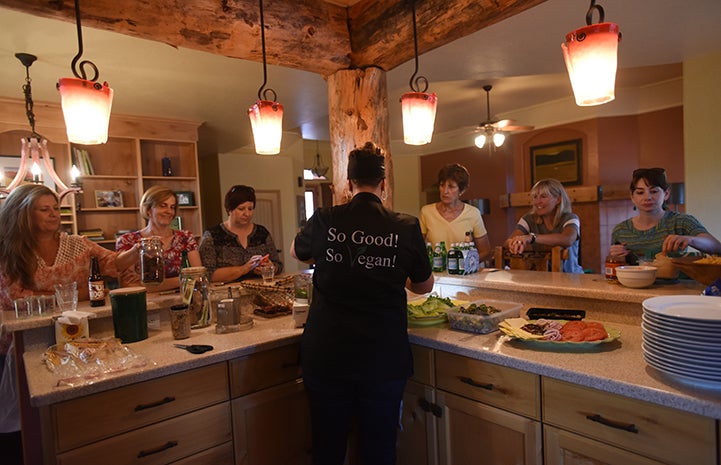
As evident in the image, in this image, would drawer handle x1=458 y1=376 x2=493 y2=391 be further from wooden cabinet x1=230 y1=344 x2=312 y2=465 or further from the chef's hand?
the chef's hand

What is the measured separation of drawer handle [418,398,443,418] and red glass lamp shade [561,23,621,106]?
1.24 metres

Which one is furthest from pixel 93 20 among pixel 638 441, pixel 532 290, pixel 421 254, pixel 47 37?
pixel 638 441

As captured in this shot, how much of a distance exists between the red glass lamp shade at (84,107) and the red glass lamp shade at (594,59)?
167cm

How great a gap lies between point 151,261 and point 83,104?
63 cm

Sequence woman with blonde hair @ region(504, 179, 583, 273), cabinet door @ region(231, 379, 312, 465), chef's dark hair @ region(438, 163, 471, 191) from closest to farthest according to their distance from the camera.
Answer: cabinet door @ region(231, 379, 312, 465)
woman with blonde hair @ region(504, 179, 583, 273)
chef's dark hair @ region(438, 163, 471, 191)

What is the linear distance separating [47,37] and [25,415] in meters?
2.43

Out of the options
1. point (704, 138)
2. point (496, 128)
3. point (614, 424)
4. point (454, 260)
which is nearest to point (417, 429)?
point (614, 424)

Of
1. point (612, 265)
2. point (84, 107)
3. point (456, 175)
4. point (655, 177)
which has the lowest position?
point (612, 265)

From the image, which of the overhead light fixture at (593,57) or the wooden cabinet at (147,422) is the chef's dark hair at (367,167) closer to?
the overhead light fixture at (593,57)

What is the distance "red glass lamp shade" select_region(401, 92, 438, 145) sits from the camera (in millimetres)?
2051

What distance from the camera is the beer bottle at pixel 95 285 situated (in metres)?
1.81

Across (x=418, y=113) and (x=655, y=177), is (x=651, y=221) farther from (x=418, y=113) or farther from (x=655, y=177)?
(x=418, y=113)

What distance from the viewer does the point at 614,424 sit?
1.17 meters

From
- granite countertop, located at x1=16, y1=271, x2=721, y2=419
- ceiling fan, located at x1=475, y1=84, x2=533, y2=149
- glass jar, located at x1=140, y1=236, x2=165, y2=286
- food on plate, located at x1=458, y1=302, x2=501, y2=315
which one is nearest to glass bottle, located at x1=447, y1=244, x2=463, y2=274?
granite countertop, located at x1=16, y1=271, x2=721, y2=419
